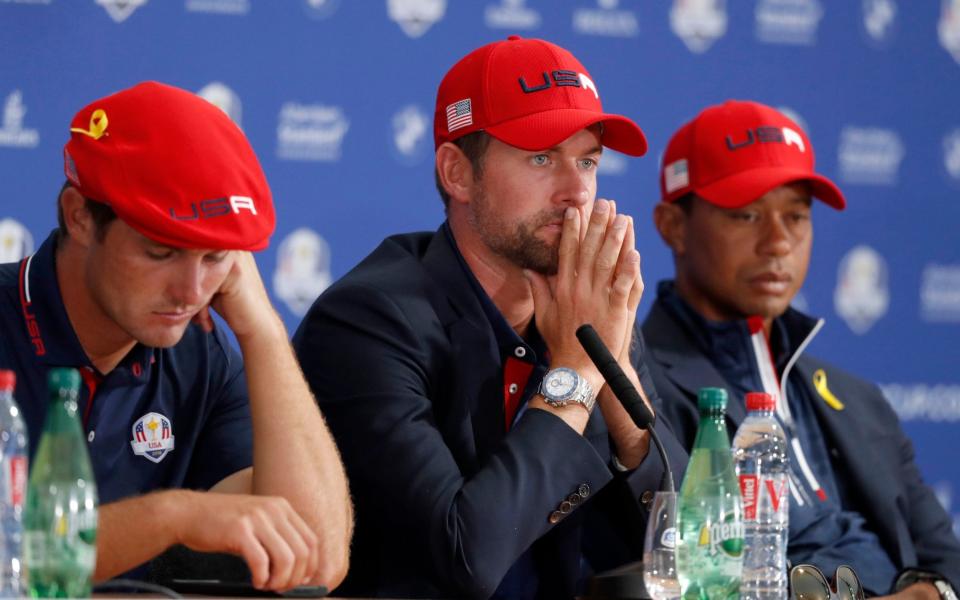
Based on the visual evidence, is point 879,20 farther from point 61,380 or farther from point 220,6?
point 61,380

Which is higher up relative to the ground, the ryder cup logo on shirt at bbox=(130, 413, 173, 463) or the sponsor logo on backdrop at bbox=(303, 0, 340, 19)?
the sponsor logo on backdrop at bbox=(303, 0, 340, 19)

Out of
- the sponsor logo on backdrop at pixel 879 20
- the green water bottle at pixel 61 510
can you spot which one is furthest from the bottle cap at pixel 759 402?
the sponsor logo on backdrop at pixel 879 20

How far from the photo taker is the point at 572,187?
248cm

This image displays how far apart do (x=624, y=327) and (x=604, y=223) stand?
7.3 inches

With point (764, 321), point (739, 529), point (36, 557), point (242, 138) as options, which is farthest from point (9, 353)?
point (764, 321)

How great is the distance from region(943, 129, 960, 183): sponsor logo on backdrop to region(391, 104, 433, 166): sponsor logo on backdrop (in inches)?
56.4

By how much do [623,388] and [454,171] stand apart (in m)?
0.78

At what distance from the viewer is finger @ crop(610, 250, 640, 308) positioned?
2336 mm

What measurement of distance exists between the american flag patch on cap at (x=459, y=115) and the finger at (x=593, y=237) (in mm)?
300

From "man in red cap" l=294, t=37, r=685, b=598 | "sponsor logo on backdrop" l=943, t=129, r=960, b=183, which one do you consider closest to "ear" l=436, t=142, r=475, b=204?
"man in red cap" l=294, t=37, r=685, b=598

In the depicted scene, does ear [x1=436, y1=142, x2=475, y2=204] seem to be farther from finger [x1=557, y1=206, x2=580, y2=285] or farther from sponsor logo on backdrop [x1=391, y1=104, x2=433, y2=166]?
sponsor logo on backdrop [x1=391, y1=104, x2=433, y2=166]

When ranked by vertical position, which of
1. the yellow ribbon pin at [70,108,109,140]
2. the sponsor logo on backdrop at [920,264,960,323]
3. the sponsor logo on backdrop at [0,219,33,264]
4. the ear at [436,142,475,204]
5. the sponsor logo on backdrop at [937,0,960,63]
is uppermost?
the sponsor logo on backdrop at [937,0,960,63]

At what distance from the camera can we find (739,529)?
177 cm

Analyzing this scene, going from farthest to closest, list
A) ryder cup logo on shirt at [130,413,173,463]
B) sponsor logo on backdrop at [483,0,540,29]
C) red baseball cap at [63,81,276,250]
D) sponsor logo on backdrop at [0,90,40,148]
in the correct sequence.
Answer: sponsor logo on backdrop at [483,0,540,29]
sponsor logo on backdrop at [0,90,40,148]
ryder cup logo on shirt at [130,413,173,463]
red baseball cap at [63,81,276,250]
